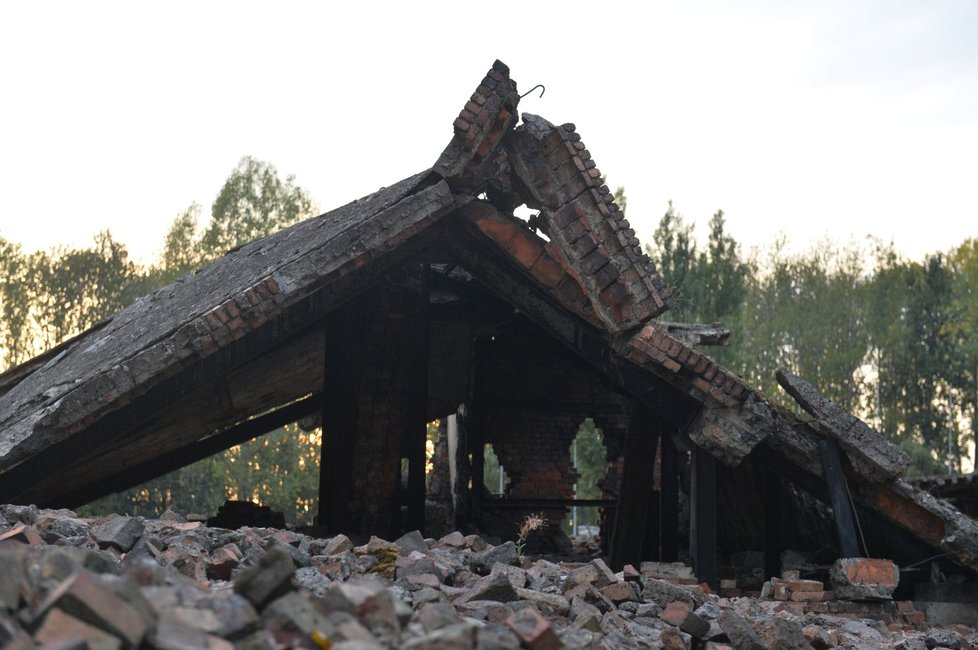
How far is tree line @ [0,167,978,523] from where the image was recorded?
1298 inches

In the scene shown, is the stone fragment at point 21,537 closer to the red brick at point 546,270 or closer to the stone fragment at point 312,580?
the stone fragment at point 312,580

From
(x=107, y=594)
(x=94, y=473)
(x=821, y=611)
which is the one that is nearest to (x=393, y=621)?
(x=107, y=594)

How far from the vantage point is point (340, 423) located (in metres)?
11.2

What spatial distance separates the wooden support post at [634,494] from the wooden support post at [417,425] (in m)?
2.02

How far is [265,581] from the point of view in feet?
13.0

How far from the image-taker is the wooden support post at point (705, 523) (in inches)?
412

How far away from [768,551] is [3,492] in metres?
7.17

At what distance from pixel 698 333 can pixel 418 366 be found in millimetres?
4417

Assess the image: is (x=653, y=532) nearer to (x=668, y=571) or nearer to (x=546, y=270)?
(x=668, y=571)

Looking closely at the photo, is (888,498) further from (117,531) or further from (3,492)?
(3,492)

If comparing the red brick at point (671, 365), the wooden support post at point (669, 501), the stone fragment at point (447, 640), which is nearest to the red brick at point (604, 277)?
the red brick at point (671, 365)

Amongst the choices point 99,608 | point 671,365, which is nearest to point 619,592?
point 671,365

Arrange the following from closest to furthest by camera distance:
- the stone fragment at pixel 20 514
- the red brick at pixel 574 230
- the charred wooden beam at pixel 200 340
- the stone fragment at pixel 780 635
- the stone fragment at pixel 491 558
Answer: the stone fragment at pixel 780 635 < the stone fragment at pixel 491 558 < the stone fragment at pixel 20 514 < the charred wooden beam at pixel 200 340 < the red brick at pixel 574 230

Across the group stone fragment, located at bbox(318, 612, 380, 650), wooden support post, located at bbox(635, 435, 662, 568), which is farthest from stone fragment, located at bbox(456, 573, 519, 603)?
wooden support post, located at bbox(635, 435, 662, 568)
